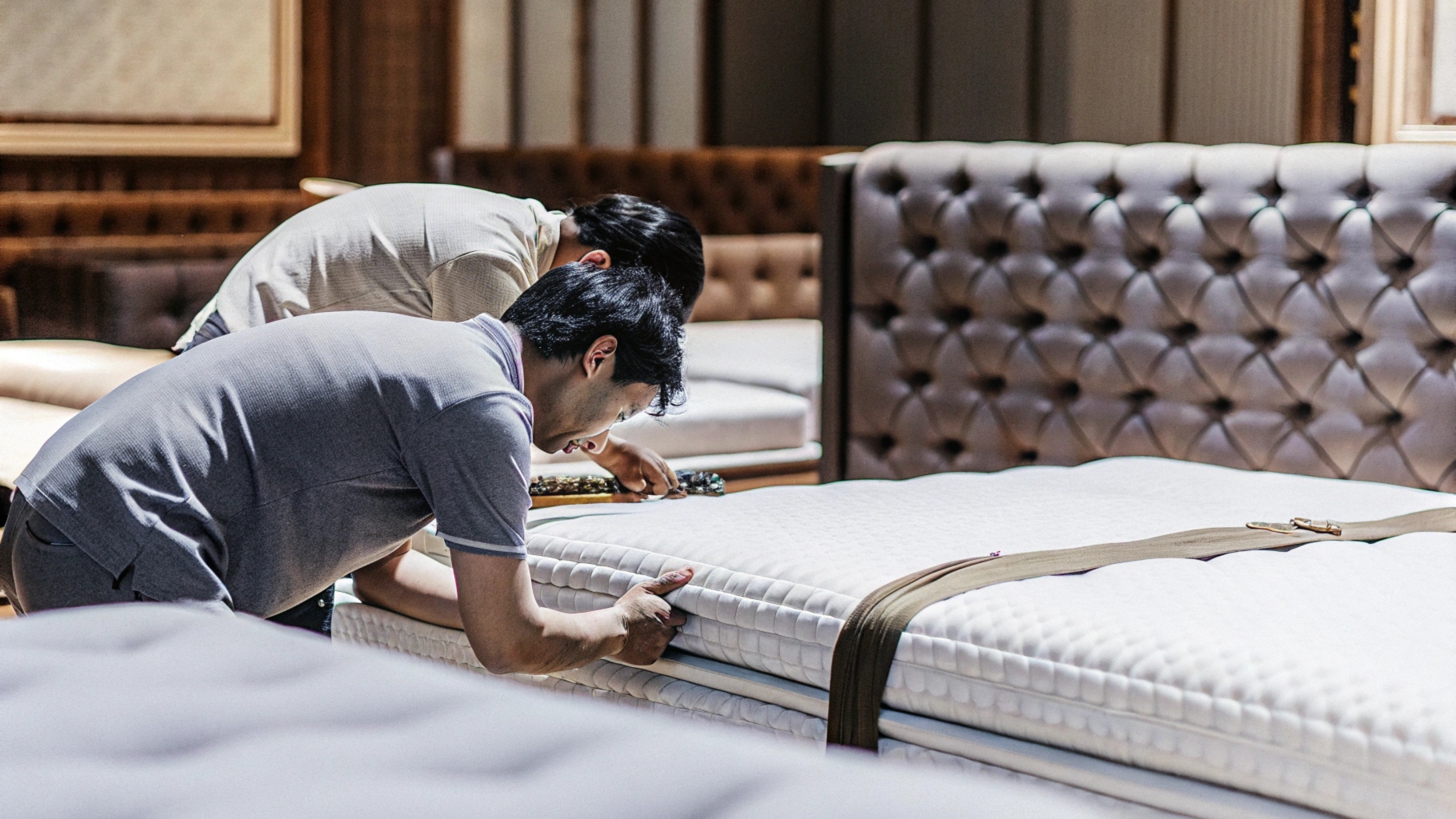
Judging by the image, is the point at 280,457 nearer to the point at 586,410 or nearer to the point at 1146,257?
the point at 586,410

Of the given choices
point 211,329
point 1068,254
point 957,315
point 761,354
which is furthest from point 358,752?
point 761,354

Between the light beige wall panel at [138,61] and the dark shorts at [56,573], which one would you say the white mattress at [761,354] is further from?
the light beige wall panel at [138,61]

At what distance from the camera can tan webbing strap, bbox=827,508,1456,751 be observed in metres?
1.79

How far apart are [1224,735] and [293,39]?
6149mm

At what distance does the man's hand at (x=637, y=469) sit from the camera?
2.62 metres

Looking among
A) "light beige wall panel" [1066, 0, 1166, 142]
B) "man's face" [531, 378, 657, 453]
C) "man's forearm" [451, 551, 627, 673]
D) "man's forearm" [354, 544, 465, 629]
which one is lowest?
"man's forearm" [354, 544, 465, 629]

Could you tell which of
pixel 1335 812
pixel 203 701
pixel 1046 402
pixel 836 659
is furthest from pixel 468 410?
pixel 1046 402

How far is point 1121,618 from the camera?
1.71 meters

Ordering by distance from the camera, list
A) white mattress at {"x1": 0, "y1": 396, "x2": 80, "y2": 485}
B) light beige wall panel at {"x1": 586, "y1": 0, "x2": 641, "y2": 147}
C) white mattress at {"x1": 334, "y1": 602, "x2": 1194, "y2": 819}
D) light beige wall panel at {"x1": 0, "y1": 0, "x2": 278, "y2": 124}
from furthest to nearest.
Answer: light beige wall panel at {"x1": 586, "y1": 0, "x2": 641, "y2": 147} < light beige wall panel at {"x1": 0, "y1": 0, "x2": 278, "y2": 124} < white mattress at {"x1": 0, "y1": 396, "x2": 80, "y2": 485} < white mattress at {"x1": 334, "y1": 602, "x2": 1194, "y2": 819}

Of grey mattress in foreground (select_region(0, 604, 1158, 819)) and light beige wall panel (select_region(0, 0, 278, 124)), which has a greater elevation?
light beige wall panel (select_region(0, 0, 278, 124))

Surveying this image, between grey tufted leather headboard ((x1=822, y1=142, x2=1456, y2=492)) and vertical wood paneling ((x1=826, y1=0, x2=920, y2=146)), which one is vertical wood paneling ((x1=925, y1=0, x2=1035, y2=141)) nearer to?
vertical wood paneling ((x1=826, y1=0, x2=920, y2=146))

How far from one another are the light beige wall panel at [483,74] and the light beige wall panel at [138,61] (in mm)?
880

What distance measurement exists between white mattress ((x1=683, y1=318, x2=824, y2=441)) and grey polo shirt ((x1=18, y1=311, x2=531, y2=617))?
6.97ft

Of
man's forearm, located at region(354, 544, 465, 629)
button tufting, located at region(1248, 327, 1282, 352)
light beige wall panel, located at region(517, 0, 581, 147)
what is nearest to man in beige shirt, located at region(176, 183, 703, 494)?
man's forearm, located at region(354, 544, 465, 629)
